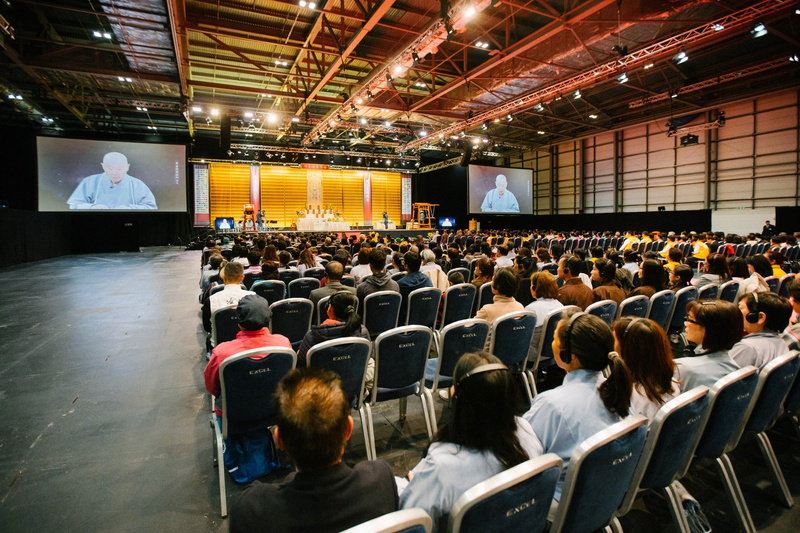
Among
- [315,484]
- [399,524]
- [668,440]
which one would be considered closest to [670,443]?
[668,440]

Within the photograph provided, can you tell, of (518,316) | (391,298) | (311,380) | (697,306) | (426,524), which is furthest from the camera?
(391,298)

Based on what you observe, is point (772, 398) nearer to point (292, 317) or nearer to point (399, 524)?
point (399, 524)

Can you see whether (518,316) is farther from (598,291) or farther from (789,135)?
(789,135)

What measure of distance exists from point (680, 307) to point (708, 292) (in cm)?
45

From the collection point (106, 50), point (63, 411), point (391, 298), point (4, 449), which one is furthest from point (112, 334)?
point (106, 50)

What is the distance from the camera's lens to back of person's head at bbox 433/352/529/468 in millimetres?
1227

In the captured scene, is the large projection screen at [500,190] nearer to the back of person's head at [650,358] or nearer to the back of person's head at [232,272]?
the back of person's head at [232,272]

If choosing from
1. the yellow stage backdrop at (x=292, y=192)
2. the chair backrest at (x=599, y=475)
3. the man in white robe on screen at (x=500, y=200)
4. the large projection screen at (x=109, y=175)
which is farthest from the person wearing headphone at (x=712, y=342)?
the yellow stage backdrop at (x=292, y=192)

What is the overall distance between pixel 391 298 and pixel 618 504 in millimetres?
2695

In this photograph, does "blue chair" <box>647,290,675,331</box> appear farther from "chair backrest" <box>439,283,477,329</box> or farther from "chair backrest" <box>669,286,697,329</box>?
"chair backrest" <box>439,283,477,329</box>

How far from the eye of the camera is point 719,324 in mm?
2133

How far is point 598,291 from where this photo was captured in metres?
4.11

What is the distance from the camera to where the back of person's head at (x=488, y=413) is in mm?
1227

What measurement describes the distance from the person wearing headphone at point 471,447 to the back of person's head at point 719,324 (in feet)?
5.22
